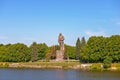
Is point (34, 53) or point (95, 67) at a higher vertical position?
point (34, 53)

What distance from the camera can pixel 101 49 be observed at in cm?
9850

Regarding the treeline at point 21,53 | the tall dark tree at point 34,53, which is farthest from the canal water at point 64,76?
the tall dark tree at point 34,53

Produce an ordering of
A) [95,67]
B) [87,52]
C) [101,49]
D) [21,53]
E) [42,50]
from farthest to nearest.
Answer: [42,50] → [21,53] → [87,52] → [101,49] → [95,67]

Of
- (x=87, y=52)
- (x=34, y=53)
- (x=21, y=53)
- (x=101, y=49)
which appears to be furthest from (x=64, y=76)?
(x=34, y=53)

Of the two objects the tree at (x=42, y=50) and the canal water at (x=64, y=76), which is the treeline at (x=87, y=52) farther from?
the canal water at (x=64, y=76)

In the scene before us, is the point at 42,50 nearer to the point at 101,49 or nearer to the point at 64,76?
the point at 101,49

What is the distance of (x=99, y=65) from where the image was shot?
8656 cm

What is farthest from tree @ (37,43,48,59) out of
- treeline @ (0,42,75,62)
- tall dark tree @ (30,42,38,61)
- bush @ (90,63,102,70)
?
bush @ (90,63,102,70)

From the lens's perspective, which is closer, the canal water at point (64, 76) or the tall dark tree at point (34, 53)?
the canal water at point (64, 76)

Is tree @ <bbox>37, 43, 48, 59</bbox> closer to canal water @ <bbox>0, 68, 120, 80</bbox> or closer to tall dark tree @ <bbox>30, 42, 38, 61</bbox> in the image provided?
tall dark tree @ <bbox>30, 42, 38, 61</bbox>

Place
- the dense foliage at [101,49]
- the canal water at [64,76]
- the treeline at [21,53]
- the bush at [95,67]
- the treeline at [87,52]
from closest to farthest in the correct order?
the canal water at [64,76]
the bush at [95,67]
the dense foliage at [101,49]
the treeline at [87,52]
the treeline at [21,53]

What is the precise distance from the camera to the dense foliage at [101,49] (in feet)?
308

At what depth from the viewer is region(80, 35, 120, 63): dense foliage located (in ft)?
308

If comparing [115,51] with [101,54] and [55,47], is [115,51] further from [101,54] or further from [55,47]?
[55,47]
